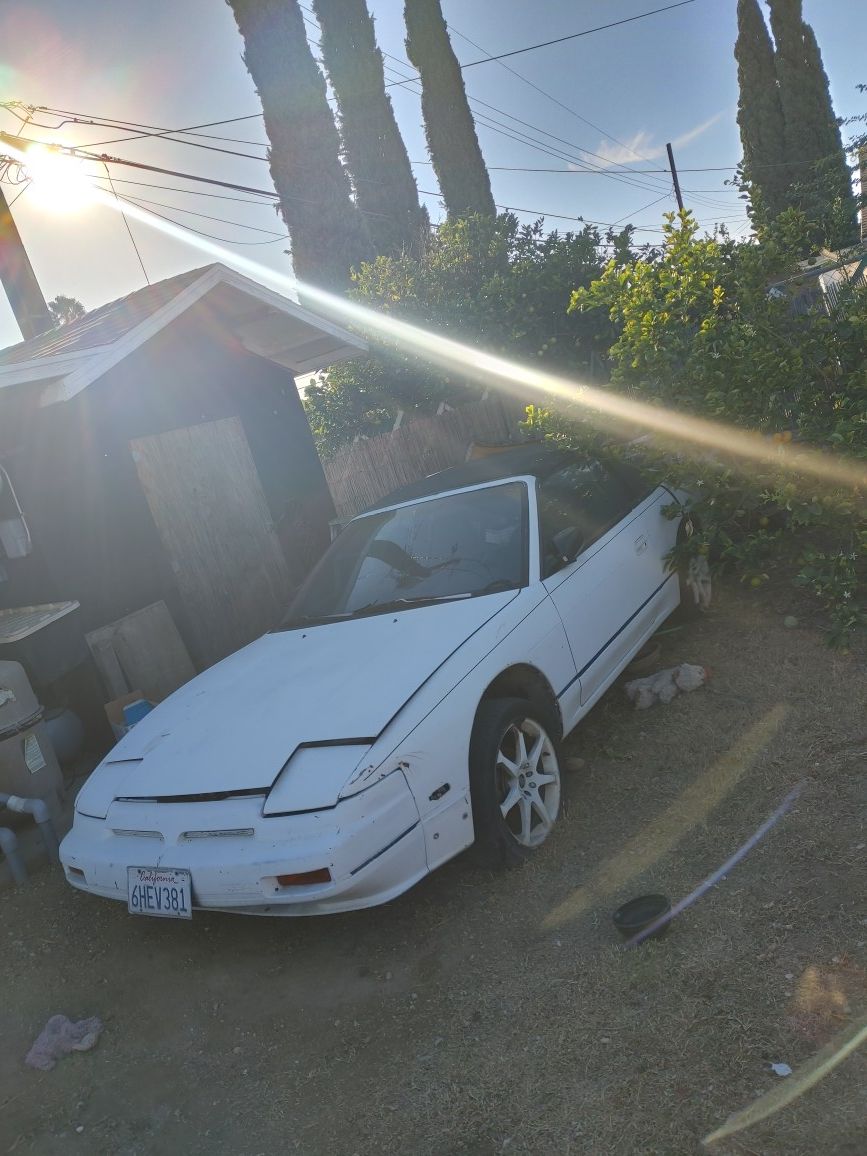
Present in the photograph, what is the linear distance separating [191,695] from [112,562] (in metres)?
3.28

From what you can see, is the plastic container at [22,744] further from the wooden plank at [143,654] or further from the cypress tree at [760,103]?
the cypress tree at [760,103]

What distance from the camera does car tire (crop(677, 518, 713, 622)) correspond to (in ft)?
18.9

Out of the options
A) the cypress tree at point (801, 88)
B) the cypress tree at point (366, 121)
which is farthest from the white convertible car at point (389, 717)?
the cypress tree at point (801, 88)

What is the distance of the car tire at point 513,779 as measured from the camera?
3359 millimetres

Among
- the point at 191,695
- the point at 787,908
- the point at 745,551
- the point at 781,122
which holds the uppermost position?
the point at 781,122

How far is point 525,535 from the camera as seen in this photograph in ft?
14.3

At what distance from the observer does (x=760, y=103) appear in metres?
34.4

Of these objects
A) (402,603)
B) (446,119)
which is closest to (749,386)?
(402,603)

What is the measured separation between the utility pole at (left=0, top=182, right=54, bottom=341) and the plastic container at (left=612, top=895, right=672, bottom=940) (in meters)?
10.3

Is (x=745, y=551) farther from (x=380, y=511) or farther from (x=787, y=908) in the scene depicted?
(x=787, y=908)

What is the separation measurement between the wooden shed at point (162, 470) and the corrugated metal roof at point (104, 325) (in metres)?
0.04

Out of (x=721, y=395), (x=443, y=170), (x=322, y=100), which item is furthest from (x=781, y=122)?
(x=721, y=395)

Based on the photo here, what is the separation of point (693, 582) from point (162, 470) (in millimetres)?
4531

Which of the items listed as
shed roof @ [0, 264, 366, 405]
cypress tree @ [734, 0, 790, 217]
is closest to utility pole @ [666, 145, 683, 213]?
cypress tree @ [734, 0, 790, 217]
